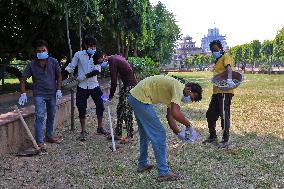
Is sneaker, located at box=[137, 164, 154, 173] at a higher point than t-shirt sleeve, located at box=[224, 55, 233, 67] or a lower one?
lower

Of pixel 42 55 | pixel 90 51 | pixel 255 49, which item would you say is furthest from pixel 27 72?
pixel 255 49

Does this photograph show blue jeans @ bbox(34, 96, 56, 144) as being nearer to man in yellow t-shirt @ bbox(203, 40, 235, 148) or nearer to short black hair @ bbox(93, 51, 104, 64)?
short black hair @ bbox(93, 51, 104, 64)

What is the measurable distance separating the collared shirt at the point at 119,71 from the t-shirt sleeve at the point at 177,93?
→ 2.22 metres

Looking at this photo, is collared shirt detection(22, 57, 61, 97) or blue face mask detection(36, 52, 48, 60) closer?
blue face mask detection(36, 52, 48, 60)

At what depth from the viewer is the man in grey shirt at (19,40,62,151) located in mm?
7203

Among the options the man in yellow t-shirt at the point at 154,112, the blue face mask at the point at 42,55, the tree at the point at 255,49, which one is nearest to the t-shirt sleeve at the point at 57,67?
the blue face mask at the point at 42,55

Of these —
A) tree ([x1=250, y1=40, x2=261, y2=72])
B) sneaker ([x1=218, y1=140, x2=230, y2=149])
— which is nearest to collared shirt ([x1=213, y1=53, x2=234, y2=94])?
sneaker ([x1=218, y1=140, x2=230, y2=149])

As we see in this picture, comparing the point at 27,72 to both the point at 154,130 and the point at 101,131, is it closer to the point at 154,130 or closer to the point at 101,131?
the point at 101,131

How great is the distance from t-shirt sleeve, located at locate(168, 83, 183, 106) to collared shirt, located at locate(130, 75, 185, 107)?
0.11 ft

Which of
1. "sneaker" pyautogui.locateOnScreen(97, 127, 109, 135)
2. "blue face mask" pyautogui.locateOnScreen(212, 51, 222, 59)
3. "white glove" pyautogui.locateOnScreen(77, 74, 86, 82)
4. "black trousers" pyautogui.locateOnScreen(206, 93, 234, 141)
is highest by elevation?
"blue face mask" pyautogui.locateOnScreen(212, 51, 222, 59)

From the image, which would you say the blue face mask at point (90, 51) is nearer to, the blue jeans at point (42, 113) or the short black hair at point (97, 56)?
the short black hair at point (97, 56)

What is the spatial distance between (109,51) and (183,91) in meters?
26.8

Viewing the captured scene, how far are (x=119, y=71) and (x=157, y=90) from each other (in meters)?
2.12

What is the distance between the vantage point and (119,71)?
7.34 metres
